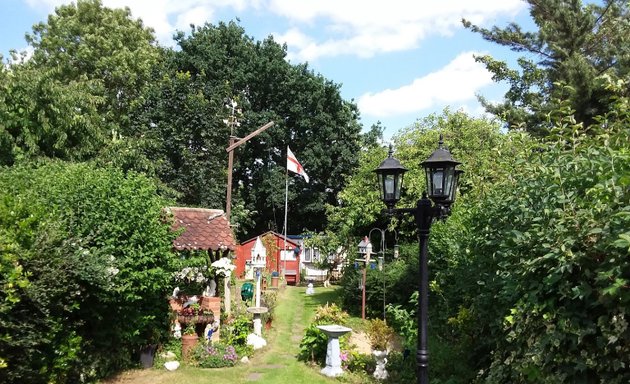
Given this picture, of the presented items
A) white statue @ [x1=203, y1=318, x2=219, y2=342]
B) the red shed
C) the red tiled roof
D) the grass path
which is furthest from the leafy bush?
the red shed

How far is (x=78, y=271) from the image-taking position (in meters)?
6.75

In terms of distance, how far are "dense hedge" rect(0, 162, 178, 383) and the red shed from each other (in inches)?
615

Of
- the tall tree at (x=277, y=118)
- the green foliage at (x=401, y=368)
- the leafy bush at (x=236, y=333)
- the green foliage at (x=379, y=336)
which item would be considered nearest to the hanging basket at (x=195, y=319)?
the leafy bush at (x=236, y=333)

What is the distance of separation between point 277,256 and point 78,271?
19.5 metres

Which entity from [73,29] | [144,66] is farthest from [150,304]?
[73,29]

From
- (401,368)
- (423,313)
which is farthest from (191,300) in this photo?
(423,313)

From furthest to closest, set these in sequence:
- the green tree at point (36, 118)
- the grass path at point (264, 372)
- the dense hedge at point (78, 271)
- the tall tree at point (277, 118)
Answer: the tall tree at point (277, 118) → the green tree at point (36, 118) → the grass path at point (264, 372) → the dense hedge at point (78, 271)

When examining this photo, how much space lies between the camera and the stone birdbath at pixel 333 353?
369 inches

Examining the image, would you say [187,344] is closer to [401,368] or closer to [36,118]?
[401,368]

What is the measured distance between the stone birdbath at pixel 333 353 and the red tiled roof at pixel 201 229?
10.2ft

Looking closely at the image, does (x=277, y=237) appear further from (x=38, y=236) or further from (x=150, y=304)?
(x=38, y=236)

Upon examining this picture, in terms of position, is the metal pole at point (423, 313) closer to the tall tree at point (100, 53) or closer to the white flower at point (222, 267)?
the white flower at point (222, 267)

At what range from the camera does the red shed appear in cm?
2547

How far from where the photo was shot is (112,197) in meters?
8.02
